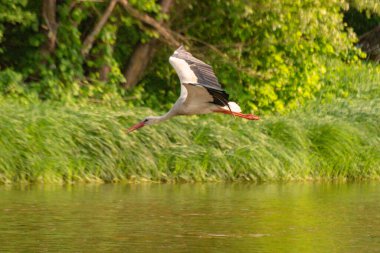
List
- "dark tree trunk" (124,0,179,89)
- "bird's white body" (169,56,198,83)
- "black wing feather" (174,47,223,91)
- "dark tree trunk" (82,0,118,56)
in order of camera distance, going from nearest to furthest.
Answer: "black wing feather" (174,47,223,91) < "bird's white body" (169,56,198,83) < "dark tree trunk" (82,0,118,56) < "dark tree trunk" (124,0,179,89)

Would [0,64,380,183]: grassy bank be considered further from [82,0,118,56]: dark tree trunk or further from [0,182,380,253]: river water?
[82,0,118,56]: dark tree trunk

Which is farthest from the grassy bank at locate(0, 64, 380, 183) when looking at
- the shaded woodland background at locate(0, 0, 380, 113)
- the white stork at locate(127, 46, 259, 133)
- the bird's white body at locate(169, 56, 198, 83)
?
the bird's white body at locate(169, 56, 198, 83)

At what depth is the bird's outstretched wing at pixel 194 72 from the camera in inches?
518

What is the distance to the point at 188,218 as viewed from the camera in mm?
12625

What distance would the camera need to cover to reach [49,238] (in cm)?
1078

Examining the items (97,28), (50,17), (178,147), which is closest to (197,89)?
(178,147)

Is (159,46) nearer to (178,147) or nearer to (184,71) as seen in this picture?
(178,147)

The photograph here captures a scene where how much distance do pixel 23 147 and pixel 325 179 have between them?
4.85m

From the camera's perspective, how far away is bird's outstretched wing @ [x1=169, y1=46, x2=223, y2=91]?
13.2 m

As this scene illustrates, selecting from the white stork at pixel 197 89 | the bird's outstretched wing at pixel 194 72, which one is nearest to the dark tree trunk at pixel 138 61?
the white stork at pixel 197 89

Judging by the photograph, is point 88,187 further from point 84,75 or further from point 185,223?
point 84,75

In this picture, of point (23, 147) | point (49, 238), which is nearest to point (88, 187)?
point (23, 147)

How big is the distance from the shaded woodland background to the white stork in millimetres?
4874

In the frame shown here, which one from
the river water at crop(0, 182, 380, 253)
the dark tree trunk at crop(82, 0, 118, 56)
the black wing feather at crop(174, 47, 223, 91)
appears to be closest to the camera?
the river water at crop(0, 182, 380, 253)
